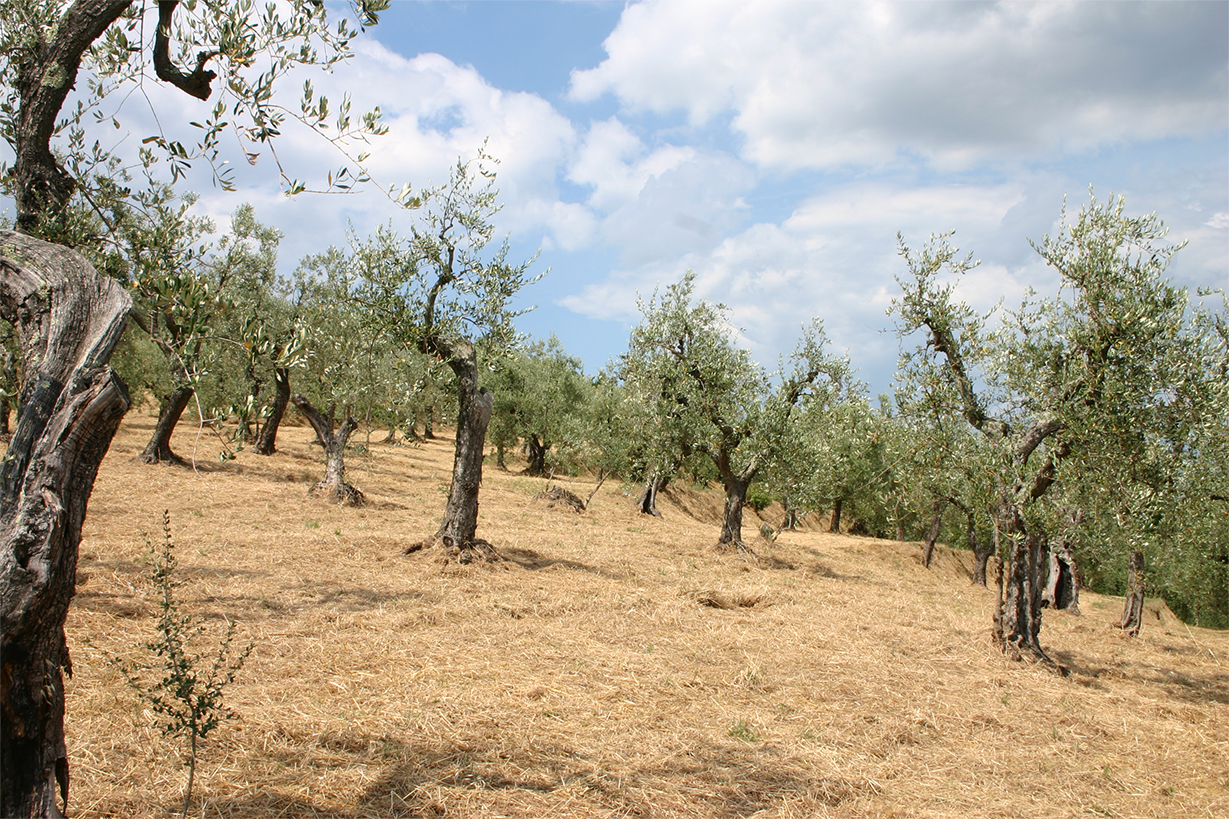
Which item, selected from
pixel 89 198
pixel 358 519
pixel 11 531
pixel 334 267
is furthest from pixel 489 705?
pixel 334 267

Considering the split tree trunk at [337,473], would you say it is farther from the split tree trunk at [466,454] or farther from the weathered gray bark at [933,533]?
the weathered gray bark at [933,533]

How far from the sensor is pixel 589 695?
9117 mm

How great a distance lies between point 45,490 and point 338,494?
19027mm

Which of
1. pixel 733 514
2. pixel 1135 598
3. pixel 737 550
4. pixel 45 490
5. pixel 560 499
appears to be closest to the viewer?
pixel 45 490

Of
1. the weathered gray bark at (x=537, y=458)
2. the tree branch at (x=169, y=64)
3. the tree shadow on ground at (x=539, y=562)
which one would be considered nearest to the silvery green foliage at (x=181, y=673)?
the tree branch at (x=169, y=64)

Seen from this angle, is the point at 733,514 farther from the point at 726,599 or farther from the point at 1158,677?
the point at 1158,677

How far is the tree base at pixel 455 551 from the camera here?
15.5m

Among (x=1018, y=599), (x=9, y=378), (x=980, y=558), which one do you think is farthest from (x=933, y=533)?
(x=9, y=378)

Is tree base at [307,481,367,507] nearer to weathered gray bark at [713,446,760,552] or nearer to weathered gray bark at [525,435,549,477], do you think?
weathered gray bark at [713,446,760,552]

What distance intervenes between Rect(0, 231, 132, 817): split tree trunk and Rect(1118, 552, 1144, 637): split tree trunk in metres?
21.5

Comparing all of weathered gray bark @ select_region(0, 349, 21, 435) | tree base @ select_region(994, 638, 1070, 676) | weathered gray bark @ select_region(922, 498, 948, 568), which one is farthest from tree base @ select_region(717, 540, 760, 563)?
weathered gray bark @ select_region(0, 349, 21, 435)

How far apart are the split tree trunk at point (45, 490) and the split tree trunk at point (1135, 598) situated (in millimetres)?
A: 21490

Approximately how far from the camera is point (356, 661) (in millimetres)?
9359

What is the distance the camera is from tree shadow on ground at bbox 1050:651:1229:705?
1328 centimetres
